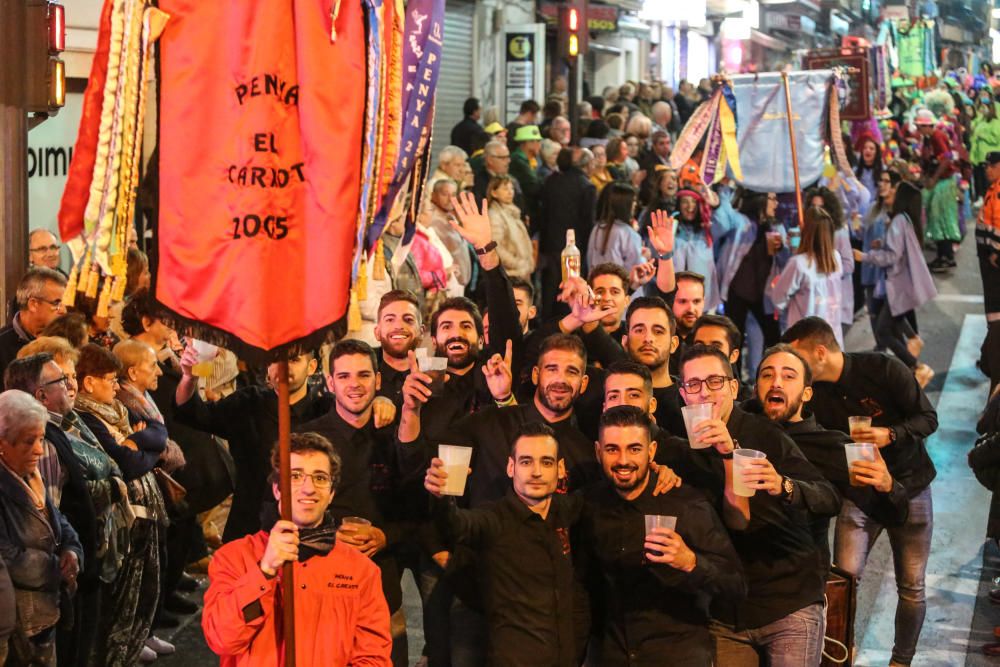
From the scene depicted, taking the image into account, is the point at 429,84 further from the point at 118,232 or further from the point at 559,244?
the point at 559,244

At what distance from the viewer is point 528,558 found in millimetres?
6363

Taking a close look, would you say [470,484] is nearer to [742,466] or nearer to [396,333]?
[396,333]

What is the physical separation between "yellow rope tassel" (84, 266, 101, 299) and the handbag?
3687 mm

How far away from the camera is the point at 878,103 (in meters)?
27.1

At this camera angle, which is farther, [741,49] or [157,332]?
[741,49]

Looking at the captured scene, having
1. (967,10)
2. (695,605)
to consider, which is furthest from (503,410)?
(967,10)

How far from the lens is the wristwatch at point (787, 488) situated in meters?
6.29

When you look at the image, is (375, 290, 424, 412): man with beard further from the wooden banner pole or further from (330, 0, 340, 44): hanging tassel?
(330, 0, 340, 44): hanging tassel

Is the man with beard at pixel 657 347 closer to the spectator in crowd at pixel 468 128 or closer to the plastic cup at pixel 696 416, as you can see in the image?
the plastic cup at pixel 696 416

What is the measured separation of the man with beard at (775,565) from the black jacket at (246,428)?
2.18 meters

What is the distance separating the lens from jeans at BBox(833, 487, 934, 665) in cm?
814

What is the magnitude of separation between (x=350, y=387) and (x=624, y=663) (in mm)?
1714

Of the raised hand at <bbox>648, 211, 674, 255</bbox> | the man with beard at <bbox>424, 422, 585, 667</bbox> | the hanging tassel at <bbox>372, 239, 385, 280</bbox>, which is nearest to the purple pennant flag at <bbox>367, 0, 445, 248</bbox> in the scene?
the hanging tassel at <bbox>372, 239, 385, 280</bbox>

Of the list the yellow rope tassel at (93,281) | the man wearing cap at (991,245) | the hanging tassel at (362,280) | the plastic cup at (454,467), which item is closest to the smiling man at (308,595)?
the plastic cup at (454,467)
